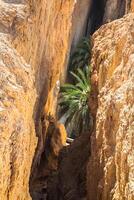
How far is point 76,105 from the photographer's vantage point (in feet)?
69.2

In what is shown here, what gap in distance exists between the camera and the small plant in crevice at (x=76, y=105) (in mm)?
20766

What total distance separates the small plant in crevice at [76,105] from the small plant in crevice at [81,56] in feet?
8.67

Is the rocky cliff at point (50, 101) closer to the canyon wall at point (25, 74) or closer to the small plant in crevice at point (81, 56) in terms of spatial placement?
the canyon wall at point (25, 74)

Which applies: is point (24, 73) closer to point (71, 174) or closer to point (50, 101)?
point (71, 174)

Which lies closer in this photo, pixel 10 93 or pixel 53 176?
pixel 10 93

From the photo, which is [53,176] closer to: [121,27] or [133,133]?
[121,27]

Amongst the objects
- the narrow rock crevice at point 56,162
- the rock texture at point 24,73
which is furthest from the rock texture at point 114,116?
the rock texture at point 24,73

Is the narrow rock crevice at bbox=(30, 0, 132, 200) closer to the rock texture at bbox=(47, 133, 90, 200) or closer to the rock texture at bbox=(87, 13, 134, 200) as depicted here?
the rock texture at bbox=(47, 133, 90, 200)

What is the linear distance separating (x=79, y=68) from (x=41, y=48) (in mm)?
12962

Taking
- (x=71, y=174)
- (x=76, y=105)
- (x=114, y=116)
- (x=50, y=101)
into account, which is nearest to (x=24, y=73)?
(x=114, y=116)

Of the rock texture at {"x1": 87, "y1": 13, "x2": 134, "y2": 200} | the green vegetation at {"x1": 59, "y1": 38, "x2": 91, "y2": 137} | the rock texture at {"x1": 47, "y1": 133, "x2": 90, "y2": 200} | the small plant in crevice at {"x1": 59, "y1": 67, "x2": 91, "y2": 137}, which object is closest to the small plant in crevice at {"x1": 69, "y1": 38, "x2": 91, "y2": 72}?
the green vegetation at {"x1": 59, "y1": 38, "x2": 91, "y2": 137}

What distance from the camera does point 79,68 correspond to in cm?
2588

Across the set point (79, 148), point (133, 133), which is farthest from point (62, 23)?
point (133, 133)

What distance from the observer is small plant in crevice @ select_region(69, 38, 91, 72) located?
87.1 ft
